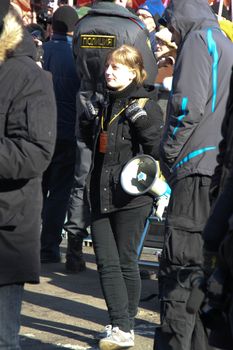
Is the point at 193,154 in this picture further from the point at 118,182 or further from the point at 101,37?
the point at 101,37

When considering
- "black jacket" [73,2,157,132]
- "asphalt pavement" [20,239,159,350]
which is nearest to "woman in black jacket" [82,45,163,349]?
"asphalt pavement" [20,239,159,350]

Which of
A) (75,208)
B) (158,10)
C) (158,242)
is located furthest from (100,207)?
(158,10)

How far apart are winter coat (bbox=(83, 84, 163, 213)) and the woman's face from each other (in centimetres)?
4

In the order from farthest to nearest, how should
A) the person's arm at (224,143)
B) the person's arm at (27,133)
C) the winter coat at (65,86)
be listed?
the winter coat at (65,86) → the person's arm at (27,133) → the person's arm at (224,143)

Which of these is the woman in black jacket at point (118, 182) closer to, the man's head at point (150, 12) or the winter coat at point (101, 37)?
the winter coat at point (101, 37)

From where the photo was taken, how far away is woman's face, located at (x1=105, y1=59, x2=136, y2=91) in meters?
5.99

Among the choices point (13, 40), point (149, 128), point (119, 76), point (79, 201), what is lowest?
point (79, 201)

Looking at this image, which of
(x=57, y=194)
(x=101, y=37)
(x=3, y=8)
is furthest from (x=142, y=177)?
(x=57, y=194)

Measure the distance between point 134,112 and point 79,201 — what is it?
2563 mm

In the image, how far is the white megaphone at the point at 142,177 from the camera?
5.86m

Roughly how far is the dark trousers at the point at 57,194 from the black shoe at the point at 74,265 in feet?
1.25

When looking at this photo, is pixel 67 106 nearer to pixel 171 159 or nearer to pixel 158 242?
pixel 158 242

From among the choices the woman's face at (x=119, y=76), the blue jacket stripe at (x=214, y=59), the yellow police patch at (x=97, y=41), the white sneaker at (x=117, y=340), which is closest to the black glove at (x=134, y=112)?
the woman's face at (x=119, y=76)

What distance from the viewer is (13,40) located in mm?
4242
